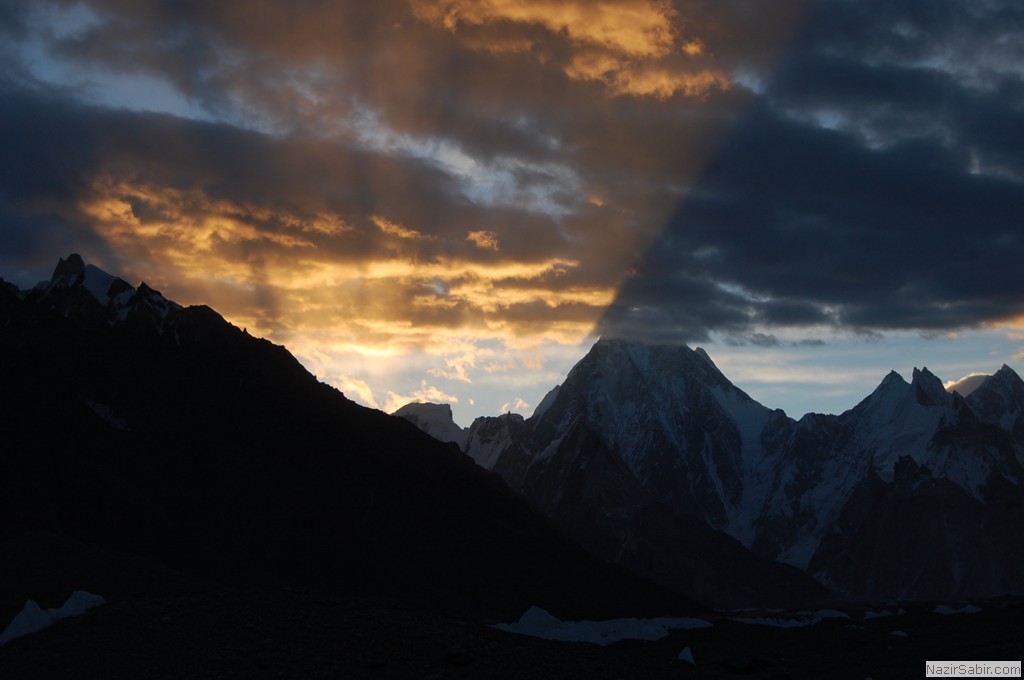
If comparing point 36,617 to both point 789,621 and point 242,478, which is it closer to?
point 789,621

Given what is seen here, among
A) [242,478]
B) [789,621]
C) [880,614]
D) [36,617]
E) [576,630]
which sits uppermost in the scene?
[242,478]

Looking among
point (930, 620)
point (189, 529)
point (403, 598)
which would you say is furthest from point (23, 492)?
point (930, 620)

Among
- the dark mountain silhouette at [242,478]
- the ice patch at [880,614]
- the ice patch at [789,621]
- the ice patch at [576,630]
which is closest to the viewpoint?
the ice patch at [576,630]

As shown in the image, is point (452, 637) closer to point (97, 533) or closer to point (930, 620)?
point (930, 620)

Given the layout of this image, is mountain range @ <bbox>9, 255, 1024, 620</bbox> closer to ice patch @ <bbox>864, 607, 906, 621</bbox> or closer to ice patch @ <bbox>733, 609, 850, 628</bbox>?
ice patch @ <bbox>733, 609, 850, 628</bbox>

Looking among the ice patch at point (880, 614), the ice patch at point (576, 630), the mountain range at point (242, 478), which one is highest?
the mountain range at point (242, 478)

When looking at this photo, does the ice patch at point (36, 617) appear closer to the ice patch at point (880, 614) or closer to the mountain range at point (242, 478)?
the mountain range at point (242, 478)

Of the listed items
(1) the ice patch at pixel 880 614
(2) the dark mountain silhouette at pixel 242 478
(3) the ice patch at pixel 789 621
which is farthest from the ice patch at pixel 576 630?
(2) the dark mountain silhouette at pixel 242 478

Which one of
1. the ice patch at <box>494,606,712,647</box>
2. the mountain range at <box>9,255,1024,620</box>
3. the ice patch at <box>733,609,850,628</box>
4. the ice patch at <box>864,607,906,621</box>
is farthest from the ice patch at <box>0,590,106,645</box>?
the ice patch at <box>864,607,906,621</box>

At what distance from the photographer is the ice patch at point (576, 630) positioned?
215 feet

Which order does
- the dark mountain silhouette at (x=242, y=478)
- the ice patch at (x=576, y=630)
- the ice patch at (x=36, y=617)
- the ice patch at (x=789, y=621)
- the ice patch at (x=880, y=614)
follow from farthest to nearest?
the dark mountain silhouette at (x=242, y=478) → the ice patch at (x=880, y=614) → the ice patch at (x=789, y=621) → the ice patch at (x=576, y=630) → the ice patch at (x=36, y=617)

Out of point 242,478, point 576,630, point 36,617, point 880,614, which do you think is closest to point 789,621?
point 880,614

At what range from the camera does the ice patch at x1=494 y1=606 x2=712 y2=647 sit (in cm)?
6544

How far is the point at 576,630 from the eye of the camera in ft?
225
